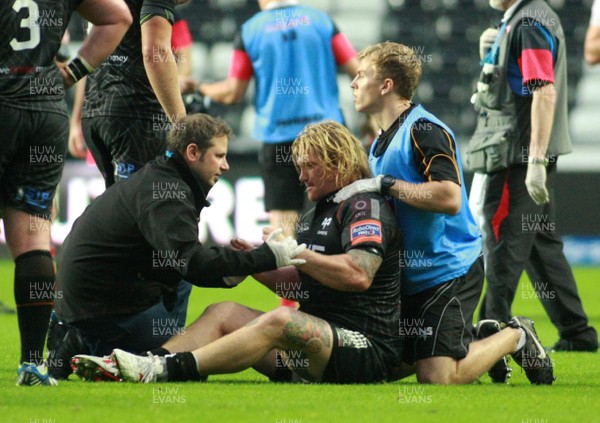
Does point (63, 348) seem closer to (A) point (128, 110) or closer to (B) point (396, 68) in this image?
(A) point (128, 110)

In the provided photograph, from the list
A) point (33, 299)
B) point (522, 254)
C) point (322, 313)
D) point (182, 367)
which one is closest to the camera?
point (33, 299)

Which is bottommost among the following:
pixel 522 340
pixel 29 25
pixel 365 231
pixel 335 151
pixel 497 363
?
pixel 497 363

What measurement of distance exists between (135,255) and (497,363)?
168 cm

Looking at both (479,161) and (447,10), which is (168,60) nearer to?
(479,161)

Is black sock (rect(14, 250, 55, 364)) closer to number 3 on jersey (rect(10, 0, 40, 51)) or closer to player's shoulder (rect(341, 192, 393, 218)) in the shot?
number 3 on jersey (rect(10, 0, 40, 51))

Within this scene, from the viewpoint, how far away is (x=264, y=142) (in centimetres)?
810

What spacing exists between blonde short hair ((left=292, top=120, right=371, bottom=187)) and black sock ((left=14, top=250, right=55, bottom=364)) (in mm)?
1169

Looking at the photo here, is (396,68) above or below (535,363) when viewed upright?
above

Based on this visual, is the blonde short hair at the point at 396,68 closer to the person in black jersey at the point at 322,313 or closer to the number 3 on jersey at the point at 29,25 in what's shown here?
the person in black jersey at the point at 322,313

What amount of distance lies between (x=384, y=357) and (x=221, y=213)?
8.35 meters

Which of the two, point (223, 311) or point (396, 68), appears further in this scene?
point (396, 68)

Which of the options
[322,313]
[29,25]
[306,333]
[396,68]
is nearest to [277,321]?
[306,333]

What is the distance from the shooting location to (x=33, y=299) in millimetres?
4605

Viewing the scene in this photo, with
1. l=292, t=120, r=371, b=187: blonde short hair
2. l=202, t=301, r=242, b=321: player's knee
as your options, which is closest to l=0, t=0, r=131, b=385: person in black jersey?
l=202, t=301, r=242, b=321: player's knee
